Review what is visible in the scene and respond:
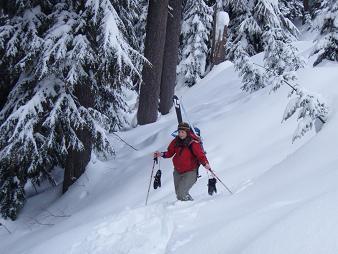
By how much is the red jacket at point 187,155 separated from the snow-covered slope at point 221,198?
0.59 metres

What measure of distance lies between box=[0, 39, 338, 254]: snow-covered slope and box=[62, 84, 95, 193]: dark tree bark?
252 millimetres

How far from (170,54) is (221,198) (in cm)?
935

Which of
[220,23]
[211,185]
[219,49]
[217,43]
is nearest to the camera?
[211,185]

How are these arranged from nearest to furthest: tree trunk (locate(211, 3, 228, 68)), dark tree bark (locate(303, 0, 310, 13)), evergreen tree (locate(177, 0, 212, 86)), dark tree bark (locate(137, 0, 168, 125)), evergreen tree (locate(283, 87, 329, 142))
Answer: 1. evergreen tree (locate(283, 87, 329, 142))
2. dark tree bark (locate(137, 0, 168, 125))
3. tree trunk (locate(211, 3, 228, 68))
4. evergreen tree (locate(177, 0, 212, 86))
5. dark tree bark (locate(303, 0, 310, 13))

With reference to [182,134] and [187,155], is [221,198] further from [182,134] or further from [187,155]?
[182,134]

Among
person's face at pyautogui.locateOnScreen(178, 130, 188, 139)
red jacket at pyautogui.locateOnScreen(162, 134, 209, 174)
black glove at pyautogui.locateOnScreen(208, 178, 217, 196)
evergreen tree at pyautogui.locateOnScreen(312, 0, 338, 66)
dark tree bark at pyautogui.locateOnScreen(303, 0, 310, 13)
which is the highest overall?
evergreen tree at pyautogui.locateOnScreen(312, 0, 338, 66)

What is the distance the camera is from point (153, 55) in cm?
1246

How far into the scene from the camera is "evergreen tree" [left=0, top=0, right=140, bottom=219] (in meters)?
9.01

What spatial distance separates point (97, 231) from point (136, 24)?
1577cm

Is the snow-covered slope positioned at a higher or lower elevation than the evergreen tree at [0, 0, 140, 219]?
lower

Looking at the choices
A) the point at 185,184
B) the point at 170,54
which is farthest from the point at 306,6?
the point at 185,184


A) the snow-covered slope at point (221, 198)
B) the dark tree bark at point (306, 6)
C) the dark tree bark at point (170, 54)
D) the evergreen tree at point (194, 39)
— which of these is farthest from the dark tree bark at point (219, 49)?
the dark tree bark at point (306, 6)

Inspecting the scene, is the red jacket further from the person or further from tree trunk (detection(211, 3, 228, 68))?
tree trunk (detection(211, 3, 228, 68))

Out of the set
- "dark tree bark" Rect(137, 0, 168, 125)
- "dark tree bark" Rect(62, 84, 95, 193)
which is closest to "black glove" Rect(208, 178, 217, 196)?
"dark tree bark" Rect(62, 84, 95, 193)
